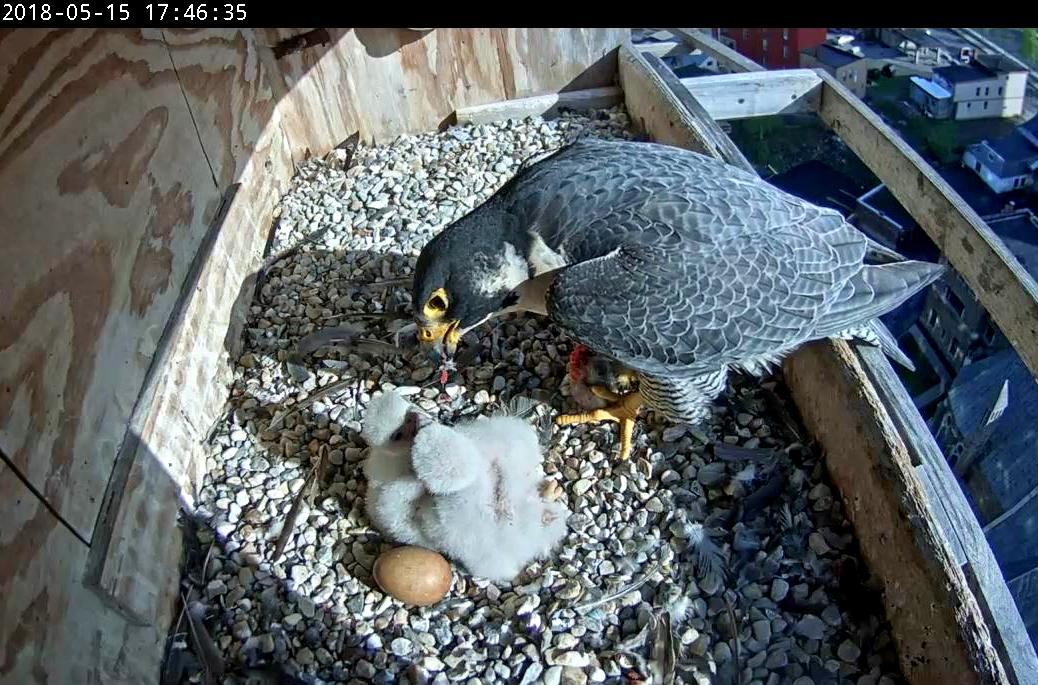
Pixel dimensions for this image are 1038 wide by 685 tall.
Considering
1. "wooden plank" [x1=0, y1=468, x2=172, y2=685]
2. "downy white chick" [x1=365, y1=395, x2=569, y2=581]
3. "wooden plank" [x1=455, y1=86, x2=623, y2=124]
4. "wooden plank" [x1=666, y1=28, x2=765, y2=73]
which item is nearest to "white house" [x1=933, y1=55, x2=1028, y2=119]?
"wooden plank" [x1=666, y1=28, x2=765, y2=73]

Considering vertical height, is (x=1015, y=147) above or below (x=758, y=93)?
below

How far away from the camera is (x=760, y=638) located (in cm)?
181

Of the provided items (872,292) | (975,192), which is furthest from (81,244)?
(975,192)

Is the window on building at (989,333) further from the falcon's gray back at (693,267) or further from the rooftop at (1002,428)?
the falcon's gray back at (693,267)

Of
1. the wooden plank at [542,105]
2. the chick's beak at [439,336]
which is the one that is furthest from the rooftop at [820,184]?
the chick's beak at [439,336]

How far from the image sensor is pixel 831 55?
379 cm

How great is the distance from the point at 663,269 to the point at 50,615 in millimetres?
1451

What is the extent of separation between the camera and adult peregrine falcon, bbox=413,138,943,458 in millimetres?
1754

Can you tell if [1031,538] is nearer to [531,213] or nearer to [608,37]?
[531,213]

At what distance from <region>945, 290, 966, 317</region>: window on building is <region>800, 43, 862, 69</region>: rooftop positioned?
57.4 inches

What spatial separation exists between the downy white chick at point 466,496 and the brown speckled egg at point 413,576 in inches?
2.2

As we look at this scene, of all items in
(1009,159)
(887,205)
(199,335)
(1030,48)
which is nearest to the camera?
(199,335)

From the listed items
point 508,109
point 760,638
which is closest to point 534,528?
point 760,638

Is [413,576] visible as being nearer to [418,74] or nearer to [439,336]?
[439,336]
